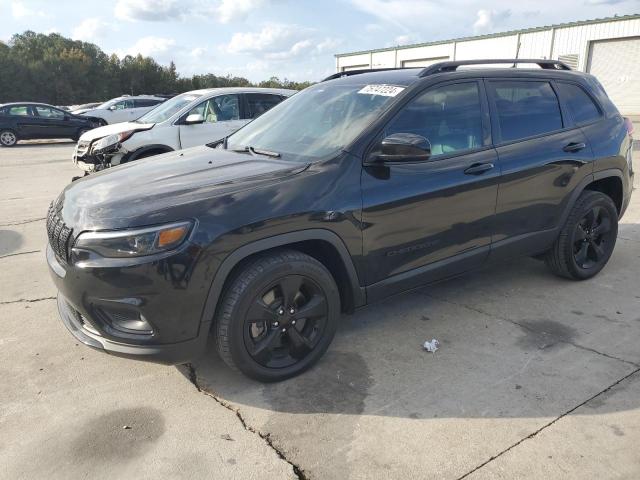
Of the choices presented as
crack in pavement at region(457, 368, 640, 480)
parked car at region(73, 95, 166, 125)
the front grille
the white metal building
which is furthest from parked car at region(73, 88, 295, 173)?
the white metal building

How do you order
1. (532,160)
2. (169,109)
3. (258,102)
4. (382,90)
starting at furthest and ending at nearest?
(258,102) → (169,109) → (532,160) → (382,90)

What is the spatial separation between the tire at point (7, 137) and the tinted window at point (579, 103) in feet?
59.8

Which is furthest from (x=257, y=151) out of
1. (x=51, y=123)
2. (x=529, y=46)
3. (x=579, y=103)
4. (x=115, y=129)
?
(x=529, y=46)

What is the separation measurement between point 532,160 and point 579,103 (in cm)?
93

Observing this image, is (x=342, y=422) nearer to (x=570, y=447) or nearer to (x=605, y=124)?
(x=570, y=447)

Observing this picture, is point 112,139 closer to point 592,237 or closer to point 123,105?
point 592,237

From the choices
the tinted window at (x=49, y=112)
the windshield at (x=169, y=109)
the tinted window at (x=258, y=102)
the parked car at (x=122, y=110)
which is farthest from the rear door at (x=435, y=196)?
the parked car at (x=122, y=110)

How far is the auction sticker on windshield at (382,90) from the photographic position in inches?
139

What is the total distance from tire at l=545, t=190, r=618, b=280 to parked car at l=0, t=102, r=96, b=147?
1801 cm

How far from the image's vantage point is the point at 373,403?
9.69ft

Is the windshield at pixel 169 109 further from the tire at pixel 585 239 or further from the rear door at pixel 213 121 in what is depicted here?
the tire at pixel 585 239

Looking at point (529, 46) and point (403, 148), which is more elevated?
point (529, 46)

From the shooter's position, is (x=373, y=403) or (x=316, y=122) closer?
(x=373, y=403)

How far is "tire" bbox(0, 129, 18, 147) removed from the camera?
17584mm
